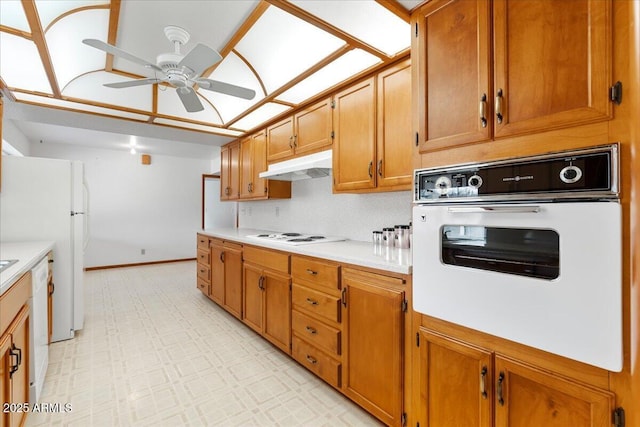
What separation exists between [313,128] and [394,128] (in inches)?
36.6

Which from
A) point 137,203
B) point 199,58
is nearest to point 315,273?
point 199,58

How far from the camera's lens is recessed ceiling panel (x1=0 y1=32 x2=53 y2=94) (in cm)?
215

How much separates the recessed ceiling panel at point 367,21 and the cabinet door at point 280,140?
1287 millimetres

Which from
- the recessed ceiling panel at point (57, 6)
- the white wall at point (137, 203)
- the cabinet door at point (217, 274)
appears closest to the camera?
the recessed ceiling panel at point (57, 6)

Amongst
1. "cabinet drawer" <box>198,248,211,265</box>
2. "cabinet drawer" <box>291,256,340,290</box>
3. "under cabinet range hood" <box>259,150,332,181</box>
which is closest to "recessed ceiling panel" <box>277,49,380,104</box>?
"under cabinet range hood" <box>259,150,332,181</box>

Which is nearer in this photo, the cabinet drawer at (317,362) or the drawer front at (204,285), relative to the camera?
the cabinet drawer at (317,362)

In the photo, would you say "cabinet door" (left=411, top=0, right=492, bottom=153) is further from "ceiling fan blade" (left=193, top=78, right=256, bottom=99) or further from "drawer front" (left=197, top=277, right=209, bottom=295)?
"drawer front" (left=197, top=277, right=209, bottom=295)

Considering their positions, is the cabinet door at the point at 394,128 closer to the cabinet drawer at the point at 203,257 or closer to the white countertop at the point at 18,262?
the white countertop at the point at 18,262

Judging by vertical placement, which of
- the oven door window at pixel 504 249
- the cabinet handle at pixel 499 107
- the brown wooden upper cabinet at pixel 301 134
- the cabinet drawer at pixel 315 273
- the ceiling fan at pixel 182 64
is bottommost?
the cabinet drawer at pixel 315 273

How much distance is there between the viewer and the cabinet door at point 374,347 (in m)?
1.52

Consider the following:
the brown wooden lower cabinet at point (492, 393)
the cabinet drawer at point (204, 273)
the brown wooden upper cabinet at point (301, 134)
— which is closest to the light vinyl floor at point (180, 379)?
the cabinet drawer at point (204, 273)

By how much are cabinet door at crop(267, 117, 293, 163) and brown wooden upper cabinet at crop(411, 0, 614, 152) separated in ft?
5.61

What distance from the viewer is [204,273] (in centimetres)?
397

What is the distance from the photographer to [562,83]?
100cm
